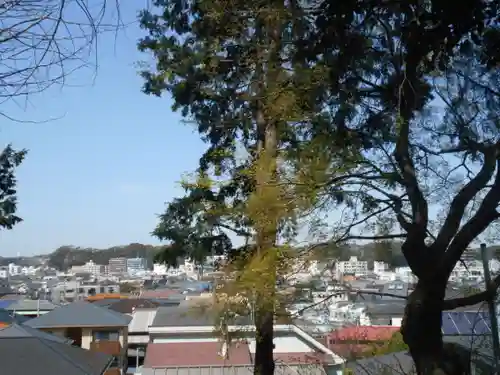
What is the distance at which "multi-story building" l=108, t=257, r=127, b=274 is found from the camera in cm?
6938

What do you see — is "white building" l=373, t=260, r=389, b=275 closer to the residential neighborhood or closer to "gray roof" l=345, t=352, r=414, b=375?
the residential neighborhood

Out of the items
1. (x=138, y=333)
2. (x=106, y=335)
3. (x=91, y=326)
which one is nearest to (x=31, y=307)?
(x=138, y=333)

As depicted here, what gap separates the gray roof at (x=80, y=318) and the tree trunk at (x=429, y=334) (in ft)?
59.5

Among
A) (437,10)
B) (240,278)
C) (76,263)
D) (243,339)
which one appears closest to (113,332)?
(243,339)

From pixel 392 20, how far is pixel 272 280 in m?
1.55

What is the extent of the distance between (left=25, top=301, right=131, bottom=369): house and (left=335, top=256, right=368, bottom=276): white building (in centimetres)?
1749

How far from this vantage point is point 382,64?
3.55 meters

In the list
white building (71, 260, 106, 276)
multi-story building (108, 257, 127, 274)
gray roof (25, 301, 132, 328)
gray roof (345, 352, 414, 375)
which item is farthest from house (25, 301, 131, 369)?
white building (71, 260, 106, 276)

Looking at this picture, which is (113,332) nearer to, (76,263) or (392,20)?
(392,20)

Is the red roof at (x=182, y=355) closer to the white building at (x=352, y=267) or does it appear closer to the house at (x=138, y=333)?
the white building at (x=352, y=267)

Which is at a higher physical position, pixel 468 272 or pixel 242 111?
pixel 242 111

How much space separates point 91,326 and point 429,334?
62.5 feet

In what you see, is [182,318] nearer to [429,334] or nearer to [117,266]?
[429,334]

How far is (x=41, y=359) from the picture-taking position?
8.18m
